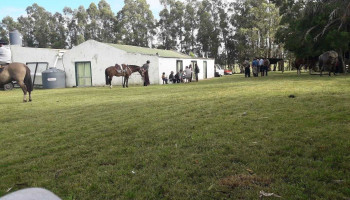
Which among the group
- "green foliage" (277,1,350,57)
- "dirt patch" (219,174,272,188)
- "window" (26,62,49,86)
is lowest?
"dirt patch" (219,174,272,188)

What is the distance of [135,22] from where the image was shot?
196 ft

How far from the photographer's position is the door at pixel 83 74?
26125 mm

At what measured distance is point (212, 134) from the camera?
4836 millimetres

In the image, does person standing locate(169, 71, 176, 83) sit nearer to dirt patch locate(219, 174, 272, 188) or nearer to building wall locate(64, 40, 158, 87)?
building wall locate(64, 40, 158, 87)

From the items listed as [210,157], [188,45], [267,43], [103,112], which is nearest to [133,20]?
[188,45]

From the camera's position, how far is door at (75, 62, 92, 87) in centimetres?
2612

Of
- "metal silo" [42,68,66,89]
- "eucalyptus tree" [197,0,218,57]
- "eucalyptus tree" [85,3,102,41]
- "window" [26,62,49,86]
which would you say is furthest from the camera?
"eucalyptus tree" [85,3,102,41]

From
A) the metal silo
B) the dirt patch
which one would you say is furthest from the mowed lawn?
the metal silo

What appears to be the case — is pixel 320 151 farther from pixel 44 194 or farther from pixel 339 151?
pixel 44 194

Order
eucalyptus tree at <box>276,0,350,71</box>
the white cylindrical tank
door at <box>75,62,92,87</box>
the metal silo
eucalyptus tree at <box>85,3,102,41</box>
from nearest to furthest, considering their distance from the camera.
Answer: eucalyptus tree at <box>276,0,350,71</box> < the metal silo < door at <box>75,62,92,87</box> < the white cylindrical tank < eucalyptus tree at <box>85,3,102,41</box>

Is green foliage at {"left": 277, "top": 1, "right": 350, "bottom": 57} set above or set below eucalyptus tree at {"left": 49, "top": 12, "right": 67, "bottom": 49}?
below

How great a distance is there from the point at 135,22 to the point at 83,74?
36199 mm

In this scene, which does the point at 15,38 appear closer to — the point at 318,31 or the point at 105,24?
the point at 318,31

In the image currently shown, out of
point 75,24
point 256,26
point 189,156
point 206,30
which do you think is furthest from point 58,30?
point 189,156
